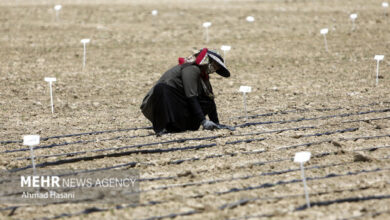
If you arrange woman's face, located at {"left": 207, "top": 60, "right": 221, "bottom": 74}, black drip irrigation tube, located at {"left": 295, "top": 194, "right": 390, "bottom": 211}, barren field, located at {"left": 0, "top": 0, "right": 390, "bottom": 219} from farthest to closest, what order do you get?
woman's face, located at {"left": 207, "top": 60, "right": 221, "bottom": 74}, barren field, located at {"left": 0, "top": 0, "right": 390, "bottom": 219}, black drip irrigation tube, located at {"left": 295, "top": 194, "right": 390, "bottom": 211}

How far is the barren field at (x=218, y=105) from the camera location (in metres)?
4.42

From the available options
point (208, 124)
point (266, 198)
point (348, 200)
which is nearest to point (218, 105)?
point (208, 124)

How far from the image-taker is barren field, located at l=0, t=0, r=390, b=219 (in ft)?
14.5

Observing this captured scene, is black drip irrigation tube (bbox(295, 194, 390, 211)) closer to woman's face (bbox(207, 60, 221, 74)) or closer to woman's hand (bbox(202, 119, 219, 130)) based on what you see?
woman's hand (bbox(202, 119, 219, 130))

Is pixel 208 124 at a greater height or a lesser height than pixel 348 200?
greater

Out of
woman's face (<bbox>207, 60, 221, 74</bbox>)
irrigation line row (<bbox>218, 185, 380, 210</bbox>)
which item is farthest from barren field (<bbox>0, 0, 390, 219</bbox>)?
woman's face (<bbox>207, 60, 221, 74</bbox>)

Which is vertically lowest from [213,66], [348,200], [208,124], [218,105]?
[348,200]

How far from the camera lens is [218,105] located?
8.48 m

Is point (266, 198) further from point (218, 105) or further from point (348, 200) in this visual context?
point (218, 105)

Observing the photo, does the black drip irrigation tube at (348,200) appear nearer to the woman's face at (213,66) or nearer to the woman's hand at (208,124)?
the woman's hand at (208,124)

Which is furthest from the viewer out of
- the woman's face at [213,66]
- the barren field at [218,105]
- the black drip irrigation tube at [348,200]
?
the woman's face at [213,66]

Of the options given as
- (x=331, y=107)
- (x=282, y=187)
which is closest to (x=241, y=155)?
(x=282, y=187)

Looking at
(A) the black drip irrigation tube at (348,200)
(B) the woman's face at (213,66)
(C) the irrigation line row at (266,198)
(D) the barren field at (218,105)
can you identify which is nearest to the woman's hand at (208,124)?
(D) the barren field at (218,105)

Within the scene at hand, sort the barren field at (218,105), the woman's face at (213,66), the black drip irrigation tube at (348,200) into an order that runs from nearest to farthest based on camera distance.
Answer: the black drip irrigation tube at (348,200) < the barren field at (218,105) < the woman's face at (213,66)
